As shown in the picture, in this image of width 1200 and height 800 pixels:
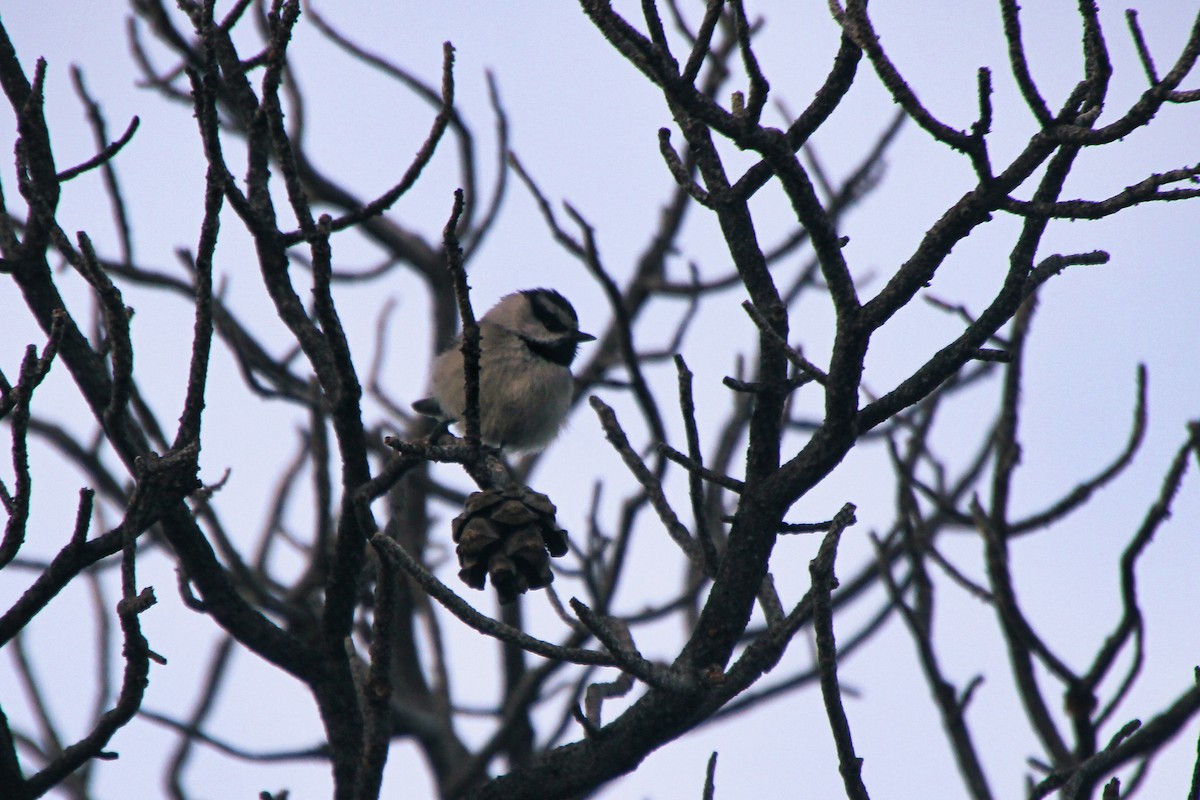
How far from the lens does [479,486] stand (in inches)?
135

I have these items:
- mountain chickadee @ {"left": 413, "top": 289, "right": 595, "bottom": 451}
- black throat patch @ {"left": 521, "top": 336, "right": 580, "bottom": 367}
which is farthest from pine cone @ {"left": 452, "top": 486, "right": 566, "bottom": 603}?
black throat patch @ {"left": 521, "top": 336, "right": 580, "bottom": 367}

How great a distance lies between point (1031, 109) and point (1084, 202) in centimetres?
19

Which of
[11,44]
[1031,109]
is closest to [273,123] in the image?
[11,44]

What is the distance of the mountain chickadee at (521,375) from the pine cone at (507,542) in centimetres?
279

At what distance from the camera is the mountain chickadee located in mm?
5930

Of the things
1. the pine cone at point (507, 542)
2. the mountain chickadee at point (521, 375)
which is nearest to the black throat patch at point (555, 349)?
the mountain chickadee at point (521, 375)

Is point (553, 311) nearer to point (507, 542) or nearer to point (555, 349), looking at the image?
point (555, 349)

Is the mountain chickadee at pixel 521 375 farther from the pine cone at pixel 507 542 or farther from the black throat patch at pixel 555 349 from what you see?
the pine cone at pixel 507 542

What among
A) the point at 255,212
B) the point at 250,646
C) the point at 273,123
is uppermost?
the point at 255,212

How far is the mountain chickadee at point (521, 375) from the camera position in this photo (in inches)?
233

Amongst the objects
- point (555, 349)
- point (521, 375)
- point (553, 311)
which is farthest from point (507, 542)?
point (553, 311)

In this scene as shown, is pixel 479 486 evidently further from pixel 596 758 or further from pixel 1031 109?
pixel 1031 109

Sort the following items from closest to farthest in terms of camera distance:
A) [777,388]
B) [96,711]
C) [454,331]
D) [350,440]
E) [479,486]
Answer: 1. [777,388]
2. [350,440]
3. [479,486]
4. [96,711]
5. [454,331]

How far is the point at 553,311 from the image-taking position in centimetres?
638
